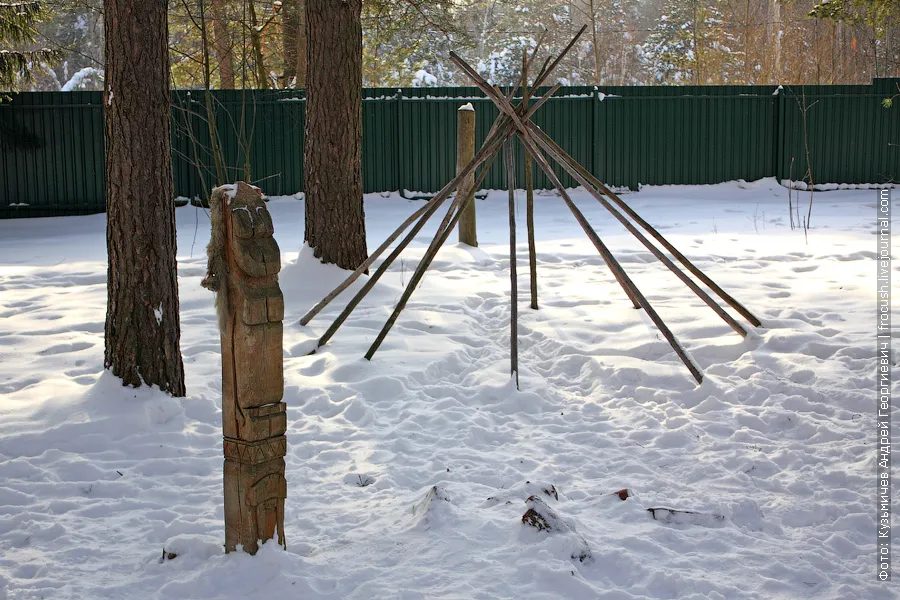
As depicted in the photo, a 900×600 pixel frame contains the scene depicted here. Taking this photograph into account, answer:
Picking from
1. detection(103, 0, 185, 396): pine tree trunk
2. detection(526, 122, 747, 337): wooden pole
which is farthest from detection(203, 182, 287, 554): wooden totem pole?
detection(526, 122, 747, 337): wooden pole

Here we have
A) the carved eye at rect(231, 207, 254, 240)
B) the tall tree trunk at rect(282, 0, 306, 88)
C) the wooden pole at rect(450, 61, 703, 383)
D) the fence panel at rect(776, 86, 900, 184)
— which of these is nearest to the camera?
the carved eye at rect(231, 207, 254, 240)

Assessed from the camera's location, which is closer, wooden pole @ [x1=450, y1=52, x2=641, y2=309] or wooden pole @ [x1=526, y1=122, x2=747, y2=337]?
wooden pole @ [x1=450, y1=52, x2=641, y2=309]

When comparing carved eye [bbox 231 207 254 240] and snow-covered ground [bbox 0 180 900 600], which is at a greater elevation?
carved eye [bbox 231 207 254 240]

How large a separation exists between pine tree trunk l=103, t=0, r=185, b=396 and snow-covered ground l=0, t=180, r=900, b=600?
27 centimetres

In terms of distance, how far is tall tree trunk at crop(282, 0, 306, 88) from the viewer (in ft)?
48.6

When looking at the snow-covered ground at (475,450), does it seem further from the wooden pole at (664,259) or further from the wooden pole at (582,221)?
the wooden pole at (582,221)

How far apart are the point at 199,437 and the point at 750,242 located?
745 cm

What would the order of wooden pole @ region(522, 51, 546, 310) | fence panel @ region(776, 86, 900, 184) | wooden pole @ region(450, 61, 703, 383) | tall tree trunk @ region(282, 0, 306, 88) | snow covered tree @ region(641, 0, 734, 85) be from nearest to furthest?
wooden pole @ region(450, 61, 703, 383)
wooden pole @ region(522, 51, 546, 310)
tall tree trunk @ region(282, 0, 306, 88)
fence panel @ region(776, 86, 900, 184)
snow covered tree @ region(641, 0, 734, 85)

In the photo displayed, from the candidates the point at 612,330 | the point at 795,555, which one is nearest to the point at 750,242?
the point at 612,330

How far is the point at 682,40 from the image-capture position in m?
31.3

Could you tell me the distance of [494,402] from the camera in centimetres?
523

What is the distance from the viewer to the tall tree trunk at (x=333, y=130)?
291 inches

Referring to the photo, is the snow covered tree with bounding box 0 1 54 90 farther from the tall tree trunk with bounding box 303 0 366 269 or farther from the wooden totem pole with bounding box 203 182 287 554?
the wooden totem pole with bounding box 203 182 287 554

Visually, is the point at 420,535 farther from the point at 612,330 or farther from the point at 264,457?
the point at 612,330
